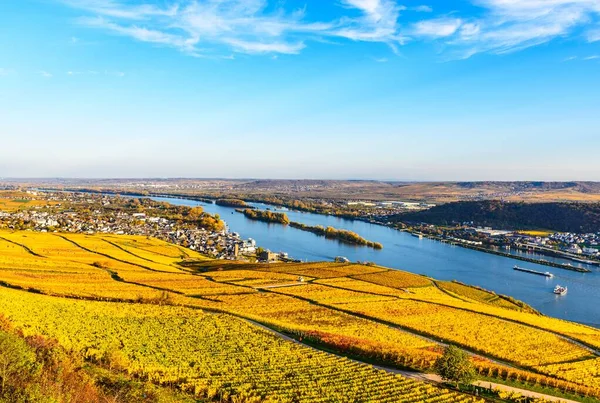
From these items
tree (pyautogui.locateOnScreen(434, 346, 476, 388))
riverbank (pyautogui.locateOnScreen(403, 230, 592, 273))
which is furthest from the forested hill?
tree (pyautogui.locateOnScreen(434, 346, 476, 388))

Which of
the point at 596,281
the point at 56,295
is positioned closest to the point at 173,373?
the point at 56,295

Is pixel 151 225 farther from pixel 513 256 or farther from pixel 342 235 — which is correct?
pixel 513 256

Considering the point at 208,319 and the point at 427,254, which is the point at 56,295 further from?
the point at 427,254

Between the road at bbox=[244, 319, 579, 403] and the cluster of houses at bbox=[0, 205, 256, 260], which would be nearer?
the road at bbox=[244, 319, 579, 403]

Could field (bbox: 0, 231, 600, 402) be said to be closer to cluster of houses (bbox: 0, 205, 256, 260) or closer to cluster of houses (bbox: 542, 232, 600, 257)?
cluster of houses (bbox: 0, 205, 256, 260)

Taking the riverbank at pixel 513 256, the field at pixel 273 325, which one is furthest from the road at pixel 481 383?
the riverbank at pixel 513 256

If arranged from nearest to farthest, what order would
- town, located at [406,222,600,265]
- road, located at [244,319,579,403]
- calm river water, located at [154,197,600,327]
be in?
road, located at [244,319,579,403], calm river water, located at [154,197,600,327], town, located at [406,222,600,265]

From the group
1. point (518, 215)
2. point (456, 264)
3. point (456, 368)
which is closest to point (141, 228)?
point (456, 264)
